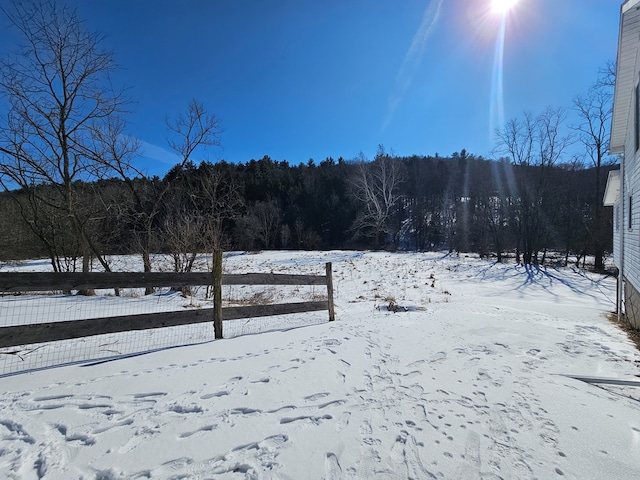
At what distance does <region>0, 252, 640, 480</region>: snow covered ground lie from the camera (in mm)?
2150

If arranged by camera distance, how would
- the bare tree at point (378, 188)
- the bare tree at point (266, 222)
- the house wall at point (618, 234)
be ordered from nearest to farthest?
the house wall at point (618, 234) < the bare tree at point (378, 188) < the bare tree at point (266, 222)

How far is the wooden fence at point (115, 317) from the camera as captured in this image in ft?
11.7

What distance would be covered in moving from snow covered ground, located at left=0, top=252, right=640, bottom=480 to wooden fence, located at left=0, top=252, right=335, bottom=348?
443 mm

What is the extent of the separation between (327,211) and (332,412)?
4931cm

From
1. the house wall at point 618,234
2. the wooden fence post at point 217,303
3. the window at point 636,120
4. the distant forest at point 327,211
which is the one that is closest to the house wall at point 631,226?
the window at point 636,120

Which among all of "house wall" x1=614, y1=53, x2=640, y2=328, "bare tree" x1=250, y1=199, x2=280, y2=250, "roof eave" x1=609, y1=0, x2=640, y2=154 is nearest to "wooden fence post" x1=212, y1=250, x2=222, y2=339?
"house wall" x1=614, y1=53, x2=640, y2=328

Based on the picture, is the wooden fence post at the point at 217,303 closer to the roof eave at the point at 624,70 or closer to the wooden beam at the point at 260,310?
the wooden beam at the point at 260,310

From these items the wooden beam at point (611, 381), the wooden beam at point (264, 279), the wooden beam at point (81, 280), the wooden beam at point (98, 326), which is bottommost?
the wooden beam at point (611, 381)

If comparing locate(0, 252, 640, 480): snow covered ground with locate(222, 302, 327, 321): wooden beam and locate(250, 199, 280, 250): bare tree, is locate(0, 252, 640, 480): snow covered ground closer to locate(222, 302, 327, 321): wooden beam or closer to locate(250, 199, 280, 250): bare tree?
locate(222, 302, 327, 321): wooden beam

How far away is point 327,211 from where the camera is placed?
51.7m

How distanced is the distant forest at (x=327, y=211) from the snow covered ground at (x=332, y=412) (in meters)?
9.48

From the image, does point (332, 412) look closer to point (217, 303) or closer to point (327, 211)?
point (217, 303)

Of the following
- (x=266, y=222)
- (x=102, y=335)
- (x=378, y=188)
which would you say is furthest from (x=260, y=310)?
(x=266, y=222)

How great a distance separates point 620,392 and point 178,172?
47.5ft
